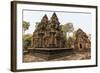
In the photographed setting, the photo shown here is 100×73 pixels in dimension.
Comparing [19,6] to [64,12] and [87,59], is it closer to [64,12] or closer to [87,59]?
[64,12]

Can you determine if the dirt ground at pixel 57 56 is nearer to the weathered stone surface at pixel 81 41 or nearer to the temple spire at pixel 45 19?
the weathered stone surface at pixel 81 41

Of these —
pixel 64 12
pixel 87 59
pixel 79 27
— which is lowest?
pixel 87 59

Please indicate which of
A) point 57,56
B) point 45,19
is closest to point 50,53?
point 57,56

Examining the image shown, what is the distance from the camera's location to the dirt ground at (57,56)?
196cm

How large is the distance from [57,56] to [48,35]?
0.21 metres

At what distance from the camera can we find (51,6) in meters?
2.02

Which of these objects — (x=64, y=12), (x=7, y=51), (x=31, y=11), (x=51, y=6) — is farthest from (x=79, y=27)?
(x=7, y=51)

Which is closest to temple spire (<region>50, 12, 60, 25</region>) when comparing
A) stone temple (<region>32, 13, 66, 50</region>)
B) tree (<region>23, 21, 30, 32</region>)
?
stone temple (<region>32, 13, 66, 50</region>)

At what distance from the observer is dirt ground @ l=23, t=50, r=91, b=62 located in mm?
1956

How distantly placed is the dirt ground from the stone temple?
0.05 m

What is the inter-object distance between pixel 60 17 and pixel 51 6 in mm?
131

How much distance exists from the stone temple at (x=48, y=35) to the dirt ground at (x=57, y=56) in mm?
55

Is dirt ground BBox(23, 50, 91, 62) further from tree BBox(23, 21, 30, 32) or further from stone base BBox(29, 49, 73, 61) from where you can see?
tree BBox(23, 21, 30, 32)

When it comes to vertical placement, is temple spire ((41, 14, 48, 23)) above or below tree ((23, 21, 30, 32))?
above
